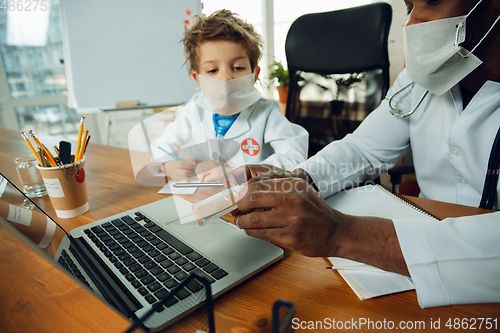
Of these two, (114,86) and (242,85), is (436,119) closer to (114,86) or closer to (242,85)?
(242,85)

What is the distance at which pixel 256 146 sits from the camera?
2.98ft

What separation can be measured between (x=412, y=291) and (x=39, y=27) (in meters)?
1.88

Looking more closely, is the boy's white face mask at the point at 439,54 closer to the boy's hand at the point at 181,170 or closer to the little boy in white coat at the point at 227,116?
the little boy in white coat at the point at 227,116

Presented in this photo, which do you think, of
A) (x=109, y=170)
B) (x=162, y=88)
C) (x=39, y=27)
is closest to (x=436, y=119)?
(x=109, y=170)

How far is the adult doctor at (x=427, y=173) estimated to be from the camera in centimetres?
35

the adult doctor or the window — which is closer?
the adult doctor

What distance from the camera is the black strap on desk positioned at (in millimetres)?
535

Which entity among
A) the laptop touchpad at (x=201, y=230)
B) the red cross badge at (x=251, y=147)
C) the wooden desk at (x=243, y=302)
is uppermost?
the laptop touchpad at (x=201, y=230)

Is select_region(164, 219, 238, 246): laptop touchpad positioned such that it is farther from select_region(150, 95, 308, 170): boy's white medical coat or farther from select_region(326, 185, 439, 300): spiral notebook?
select_region(150, 95, 308, 170): boy's white medical coat

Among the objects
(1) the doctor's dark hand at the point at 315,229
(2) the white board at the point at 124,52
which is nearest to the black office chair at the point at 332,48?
(2) the white board at the point at 124,52

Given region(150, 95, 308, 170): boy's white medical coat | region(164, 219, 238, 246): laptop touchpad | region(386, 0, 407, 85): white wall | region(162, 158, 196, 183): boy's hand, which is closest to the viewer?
region(164, 219, 238, 246): laptop touchpad

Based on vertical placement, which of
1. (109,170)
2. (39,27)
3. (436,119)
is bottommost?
(109,170)

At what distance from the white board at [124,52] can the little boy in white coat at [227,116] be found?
41 cm

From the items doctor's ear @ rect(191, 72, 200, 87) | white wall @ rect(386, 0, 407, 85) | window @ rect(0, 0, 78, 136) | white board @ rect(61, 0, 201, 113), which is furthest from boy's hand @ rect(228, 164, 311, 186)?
window @ rect(0, 0, 78, 136)
